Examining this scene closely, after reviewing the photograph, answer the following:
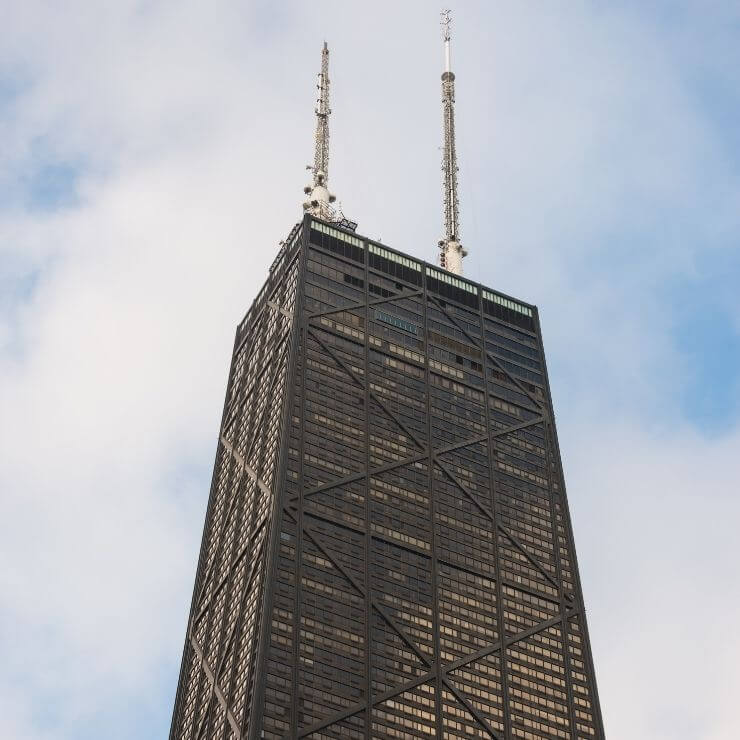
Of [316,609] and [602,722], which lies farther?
[602,722]

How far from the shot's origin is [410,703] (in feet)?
603

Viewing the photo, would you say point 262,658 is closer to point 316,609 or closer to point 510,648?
point 316,609

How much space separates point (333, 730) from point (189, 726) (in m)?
27.8

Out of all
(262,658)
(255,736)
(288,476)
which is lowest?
(255,736)

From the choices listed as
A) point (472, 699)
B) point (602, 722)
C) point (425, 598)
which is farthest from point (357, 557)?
point (602, 722)

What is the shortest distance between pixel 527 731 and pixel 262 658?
4036 cm

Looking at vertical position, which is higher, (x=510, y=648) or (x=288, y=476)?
(x=288, y=476)

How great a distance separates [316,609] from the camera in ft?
608

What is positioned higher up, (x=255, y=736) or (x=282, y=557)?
(x=282, y=557)

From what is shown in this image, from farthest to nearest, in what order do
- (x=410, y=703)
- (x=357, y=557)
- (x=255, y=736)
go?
(x=357, y=557)
(x=410, y=703)
(x=255, y=736)

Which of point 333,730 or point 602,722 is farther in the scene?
point 602,722

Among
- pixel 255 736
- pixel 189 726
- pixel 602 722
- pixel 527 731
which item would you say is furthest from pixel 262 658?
pixel 602 722

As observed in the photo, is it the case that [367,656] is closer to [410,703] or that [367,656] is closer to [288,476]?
[410,703]

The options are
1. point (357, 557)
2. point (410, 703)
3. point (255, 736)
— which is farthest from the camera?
point (357, 557)
